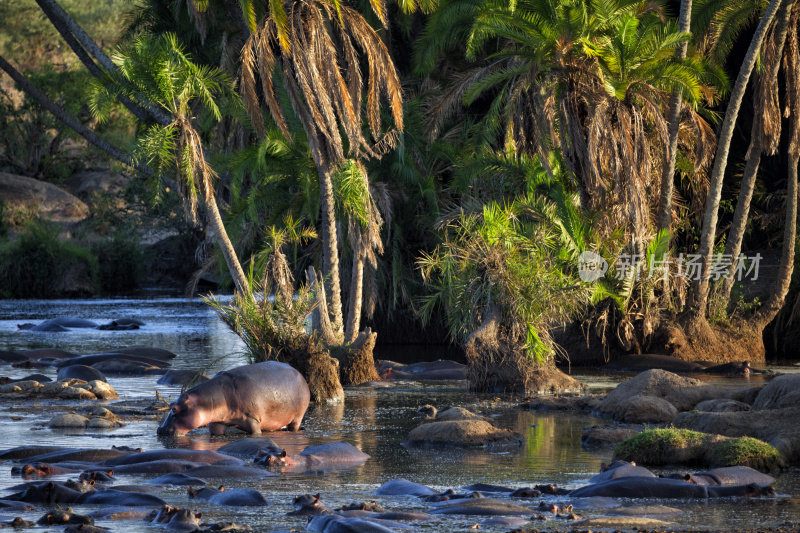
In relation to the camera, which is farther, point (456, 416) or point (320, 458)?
point (456, 416)

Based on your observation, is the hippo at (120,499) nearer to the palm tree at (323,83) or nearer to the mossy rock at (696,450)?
the mossy rock at (696,450)

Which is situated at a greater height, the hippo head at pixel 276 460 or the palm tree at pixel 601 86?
the palm tree at pixel 601 86

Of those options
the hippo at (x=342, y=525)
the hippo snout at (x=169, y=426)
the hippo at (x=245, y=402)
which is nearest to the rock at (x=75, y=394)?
the hippo at (x=245, y=402)

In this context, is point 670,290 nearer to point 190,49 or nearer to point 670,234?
point 670,234

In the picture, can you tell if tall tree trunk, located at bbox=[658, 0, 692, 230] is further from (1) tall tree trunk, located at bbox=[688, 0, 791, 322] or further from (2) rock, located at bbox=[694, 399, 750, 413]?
(2) rock, located at bbox=[694, 399, 750, 413]

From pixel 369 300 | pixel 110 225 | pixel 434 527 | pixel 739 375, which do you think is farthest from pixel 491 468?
pixel 110 225

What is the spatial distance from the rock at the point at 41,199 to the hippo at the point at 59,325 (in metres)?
20.9

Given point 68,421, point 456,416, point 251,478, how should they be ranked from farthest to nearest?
point 456,416 < point 68,421 < point 251,478

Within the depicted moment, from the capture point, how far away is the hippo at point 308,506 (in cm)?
986

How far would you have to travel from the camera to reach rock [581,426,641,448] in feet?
47.6

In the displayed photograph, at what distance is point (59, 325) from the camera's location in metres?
32.5

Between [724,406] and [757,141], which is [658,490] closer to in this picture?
[724,406]

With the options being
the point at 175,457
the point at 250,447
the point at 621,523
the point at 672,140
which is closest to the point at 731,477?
the point at 621,523

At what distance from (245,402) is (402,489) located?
4.20m
